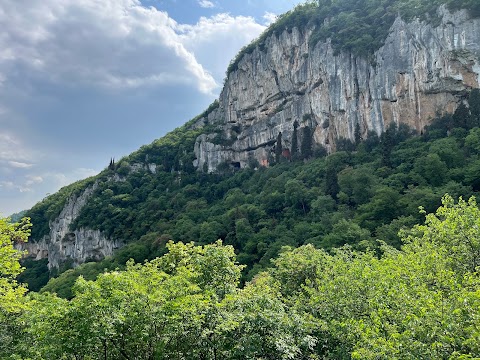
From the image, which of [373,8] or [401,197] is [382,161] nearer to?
[401,197]

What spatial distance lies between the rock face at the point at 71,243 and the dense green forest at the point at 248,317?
6813 centimetres

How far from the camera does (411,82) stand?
55250 millimetres

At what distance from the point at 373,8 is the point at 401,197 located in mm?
48308

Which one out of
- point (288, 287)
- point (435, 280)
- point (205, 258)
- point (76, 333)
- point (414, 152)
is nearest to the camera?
point (76, 333)

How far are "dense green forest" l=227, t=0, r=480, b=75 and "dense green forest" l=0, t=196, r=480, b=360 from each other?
54.3 m

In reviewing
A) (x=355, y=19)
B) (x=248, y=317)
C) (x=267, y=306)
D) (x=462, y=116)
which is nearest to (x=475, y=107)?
(x=462, y=116)

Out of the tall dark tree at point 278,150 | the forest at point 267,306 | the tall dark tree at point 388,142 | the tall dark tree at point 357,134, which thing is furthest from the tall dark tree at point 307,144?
the forest at point 267,306

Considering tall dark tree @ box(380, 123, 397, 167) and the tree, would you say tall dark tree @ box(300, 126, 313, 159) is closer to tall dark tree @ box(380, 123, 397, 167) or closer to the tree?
tall dark tree @ box(380, 123, 397, 167)

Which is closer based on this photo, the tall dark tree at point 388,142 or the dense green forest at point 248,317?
the dense green forest at point 248,317

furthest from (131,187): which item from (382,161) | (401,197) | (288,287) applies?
(288,287)

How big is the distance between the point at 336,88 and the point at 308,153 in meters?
12.7

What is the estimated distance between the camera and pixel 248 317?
9055mm

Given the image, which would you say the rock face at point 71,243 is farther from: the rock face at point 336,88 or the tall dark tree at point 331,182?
the tall dark tree at point 331,182

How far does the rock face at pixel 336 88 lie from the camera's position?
51875 mm
